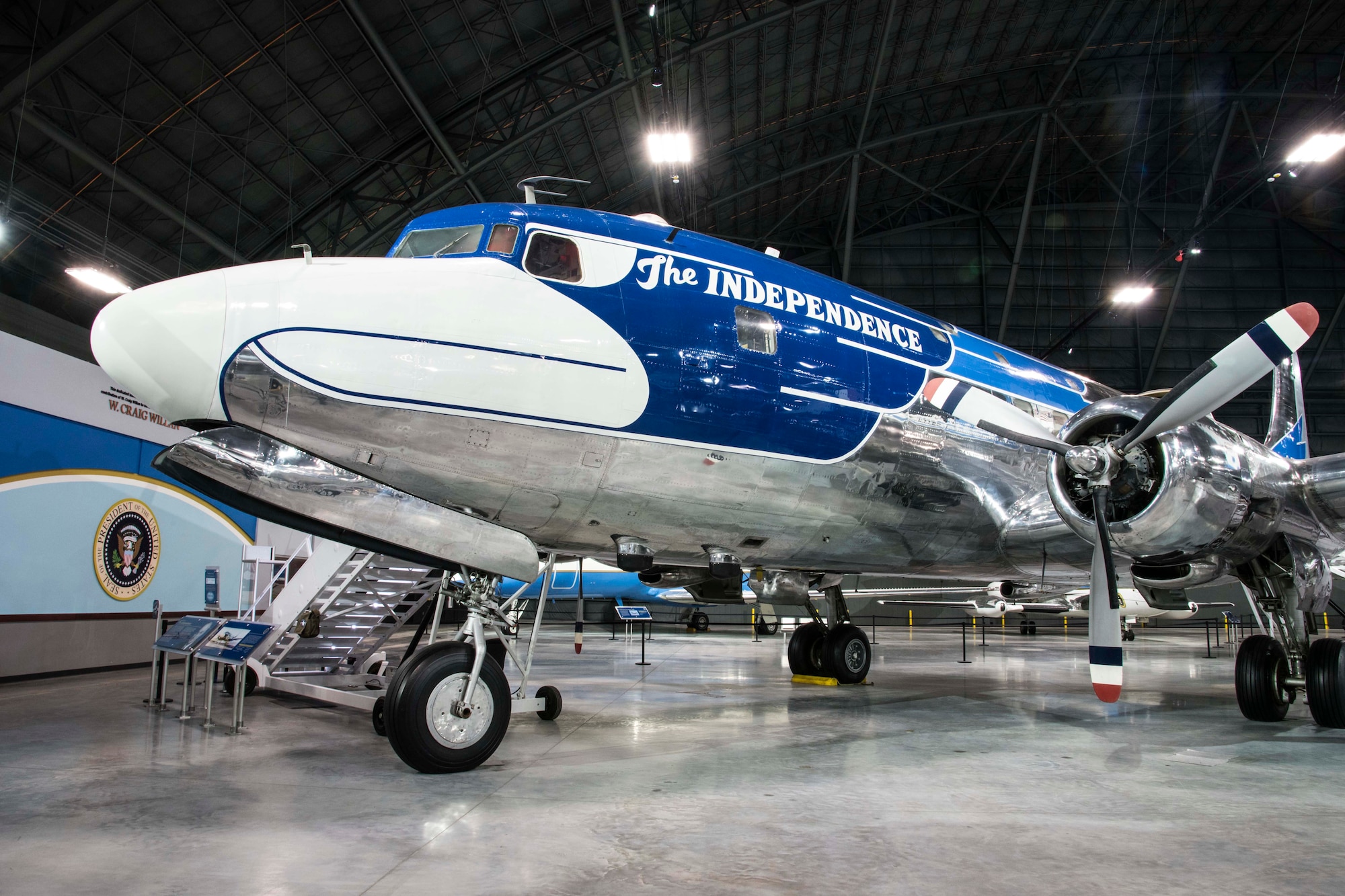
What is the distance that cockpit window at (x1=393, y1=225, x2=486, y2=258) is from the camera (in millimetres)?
6297

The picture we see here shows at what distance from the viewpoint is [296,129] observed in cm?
1900

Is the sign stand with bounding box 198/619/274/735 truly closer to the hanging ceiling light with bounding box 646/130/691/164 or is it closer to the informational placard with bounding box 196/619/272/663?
the informational placard with bounding box 196/619/272/663

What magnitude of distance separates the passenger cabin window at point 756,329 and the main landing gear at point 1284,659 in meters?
5.68

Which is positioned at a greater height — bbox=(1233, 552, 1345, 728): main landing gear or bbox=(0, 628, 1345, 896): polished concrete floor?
bbox=(1233, 552, 1345, 728): main landing gear

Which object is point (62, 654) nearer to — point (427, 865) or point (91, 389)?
point (91, 389)

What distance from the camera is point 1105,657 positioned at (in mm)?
6555

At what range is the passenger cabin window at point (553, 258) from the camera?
613 centimetres

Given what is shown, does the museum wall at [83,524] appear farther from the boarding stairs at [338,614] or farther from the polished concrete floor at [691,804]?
the boarding stairs at [338,614]

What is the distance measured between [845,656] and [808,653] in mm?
617

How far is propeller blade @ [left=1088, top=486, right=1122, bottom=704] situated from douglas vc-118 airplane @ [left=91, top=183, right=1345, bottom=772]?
0.03 meters

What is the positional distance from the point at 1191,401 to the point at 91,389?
48.5 feet

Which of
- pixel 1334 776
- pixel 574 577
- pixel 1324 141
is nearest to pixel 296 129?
pixel 574 577

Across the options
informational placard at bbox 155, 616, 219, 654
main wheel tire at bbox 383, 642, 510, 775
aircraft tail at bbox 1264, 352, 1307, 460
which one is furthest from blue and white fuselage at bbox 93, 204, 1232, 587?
informational placard at bbox 155, 616, 219, 654

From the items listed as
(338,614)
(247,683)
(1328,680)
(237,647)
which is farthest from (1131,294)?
(237,647)
